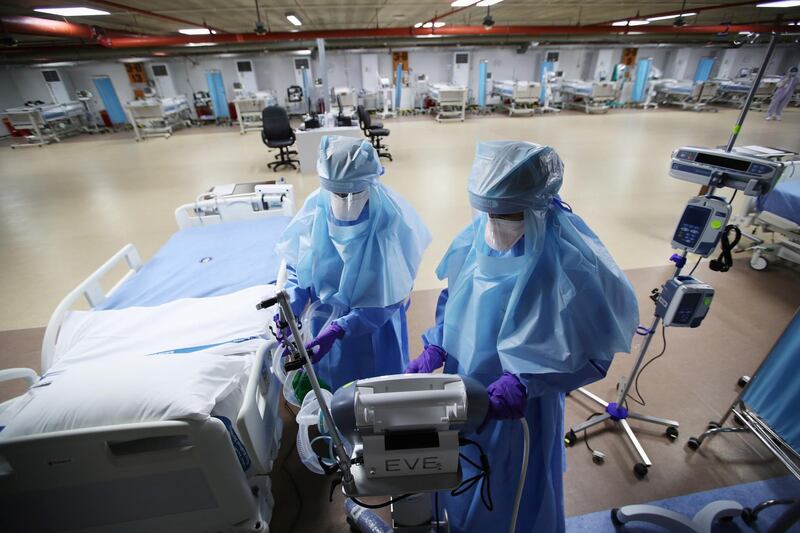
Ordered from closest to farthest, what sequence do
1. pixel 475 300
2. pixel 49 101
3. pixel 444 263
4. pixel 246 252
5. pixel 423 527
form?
pixel 475 300
pixel 423 527
pixel 444 263
pixel 246 252
pixel 49 101

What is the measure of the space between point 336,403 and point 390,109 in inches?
509

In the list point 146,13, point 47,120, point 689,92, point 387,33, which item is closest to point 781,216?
point 387,33

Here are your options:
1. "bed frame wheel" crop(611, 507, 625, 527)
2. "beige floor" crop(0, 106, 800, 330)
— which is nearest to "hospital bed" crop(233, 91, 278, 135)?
"beige floor" crop(0, 106, 800, 330)

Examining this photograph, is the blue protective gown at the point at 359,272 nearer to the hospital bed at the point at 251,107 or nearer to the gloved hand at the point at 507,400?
the gloved hand at the point at 507,400

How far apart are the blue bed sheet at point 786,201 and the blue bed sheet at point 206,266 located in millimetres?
3983

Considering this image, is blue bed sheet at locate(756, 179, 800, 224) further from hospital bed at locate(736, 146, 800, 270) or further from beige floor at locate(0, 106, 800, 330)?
beige floor at locate(0, 106, 800, 330)

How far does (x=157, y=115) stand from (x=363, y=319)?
10794 millimetres

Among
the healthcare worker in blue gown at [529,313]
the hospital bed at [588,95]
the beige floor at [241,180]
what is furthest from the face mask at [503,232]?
the hospital bed at [588,95]

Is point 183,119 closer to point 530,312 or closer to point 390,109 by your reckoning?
point 390,109

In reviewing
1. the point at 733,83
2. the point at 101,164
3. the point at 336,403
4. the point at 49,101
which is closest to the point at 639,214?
the point at 336,403

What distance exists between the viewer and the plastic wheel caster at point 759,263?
10.4ft

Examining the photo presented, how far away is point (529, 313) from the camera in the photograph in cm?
97

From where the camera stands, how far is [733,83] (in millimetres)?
11867

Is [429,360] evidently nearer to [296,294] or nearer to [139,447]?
[296,294]
